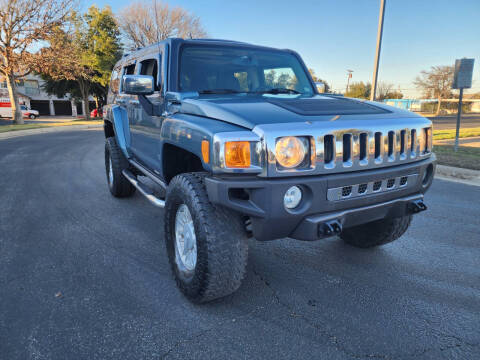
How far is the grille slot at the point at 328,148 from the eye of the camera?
2121mm

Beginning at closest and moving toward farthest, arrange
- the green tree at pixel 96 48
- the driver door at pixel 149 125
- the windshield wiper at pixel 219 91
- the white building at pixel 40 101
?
the windshield wiper at pixel 219 91 < the driver door at pixel 149 125 < the green tree at pixel 96 48 < the white building at pixel 40 101

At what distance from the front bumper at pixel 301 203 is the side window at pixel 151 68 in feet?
5.45

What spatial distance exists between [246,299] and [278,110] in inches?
54.9

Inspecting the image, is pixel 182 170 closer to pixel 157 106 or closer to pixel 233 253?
pixel 157 106

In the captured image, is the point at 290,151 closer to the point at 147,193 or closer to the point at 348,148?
the point at 348,148

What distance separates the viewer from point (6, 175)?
22.7 feet

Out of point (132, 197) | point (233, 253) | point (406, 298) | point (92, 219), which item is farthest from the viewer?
point (132, 197)

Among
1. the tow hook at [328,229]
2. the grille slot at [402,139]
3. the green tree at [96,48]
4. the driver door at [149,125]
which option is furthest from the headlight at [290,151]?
the green tree at [96,48]

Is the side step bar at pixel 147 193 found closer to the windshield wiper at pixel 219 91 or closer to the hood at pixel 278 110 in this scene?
the hood at pixel 278 110

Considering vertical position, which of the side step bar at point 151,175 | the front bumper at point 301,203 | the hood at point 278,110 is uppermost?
the hood at point 278,110

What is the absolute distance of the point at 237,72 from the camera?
11.0 ft

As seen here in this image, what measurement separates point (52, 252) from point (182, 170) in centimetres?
153

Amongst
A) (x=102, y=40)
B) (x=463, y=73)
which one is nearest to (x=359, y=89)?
(x=102, y=40)

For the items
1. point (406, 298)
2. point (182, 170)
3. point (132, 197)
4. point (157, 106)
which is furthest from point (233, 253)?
point (132, 197)
